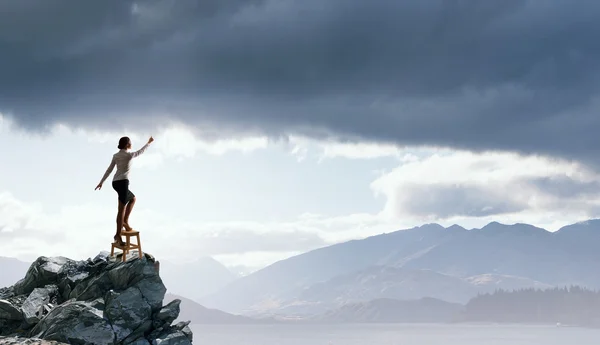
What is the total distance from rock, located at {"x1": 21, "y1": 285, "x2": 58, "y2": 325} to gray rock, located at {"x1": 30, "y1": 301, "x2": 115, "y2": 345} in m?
0.87

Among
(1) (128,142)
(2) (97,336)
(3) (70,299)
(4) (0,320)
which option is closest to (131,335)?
(2) (97,336)

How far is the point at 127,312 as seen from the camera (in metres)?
29.8

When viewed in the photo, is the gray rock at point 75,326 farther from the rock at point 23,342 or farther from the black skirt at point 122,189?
the black skirt at point 122,189

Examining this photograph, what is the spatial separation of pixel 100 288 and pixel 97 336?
3.38 metres

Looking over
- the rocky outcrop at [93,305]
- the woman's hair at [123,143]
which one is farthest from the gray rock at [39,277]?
the woman's hair at [123,143]

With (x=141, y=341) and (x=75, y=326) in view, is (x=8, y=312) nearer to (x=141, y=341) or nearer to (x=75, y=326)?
(x=75, y=326)

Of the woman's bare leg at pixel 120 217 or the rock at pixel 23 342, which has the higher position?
the woman's bare leg at pixel 120 217

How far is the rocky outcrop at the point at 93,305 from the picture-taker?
2805cm

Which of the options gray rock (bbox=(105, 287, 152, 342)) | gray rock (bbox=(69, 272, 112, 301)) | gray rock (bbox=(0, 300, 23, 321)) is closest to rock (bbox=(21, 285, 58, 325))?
gray rock (bbox=(0, 300, 23, 321))

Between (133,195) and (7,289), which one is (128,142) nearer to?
(133,195)

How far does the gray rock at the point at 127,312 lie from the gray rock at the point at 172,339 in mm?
729

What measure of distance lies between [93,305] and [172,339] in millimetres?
3921

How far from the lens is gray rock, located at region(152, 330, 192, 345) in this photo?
3012 centimetres

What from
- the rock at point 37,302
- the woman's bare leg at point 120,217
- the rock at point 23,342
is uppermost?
the woman's bare leg at point 120,217
